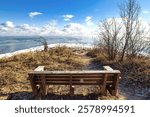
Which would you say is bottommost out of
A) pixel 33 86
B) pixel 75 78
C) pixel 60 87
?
pixel 60 87

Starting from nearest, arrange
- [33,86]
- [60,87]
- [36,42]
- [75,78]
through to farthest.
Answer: [75,78]
[33,86]
[60,87]
[36,42]

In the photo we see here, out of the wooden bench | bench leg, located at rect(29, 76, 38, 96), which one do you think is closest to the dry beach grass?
bench leg, located at rect(29, 76, 38, 96)

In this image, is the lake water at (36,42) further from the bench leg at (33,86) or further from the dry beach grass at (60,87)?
the bench leg at (33,86)

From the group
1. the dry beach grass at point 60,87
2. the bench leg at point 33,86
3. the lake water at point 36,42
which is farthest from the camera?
the lake water at point 36,42

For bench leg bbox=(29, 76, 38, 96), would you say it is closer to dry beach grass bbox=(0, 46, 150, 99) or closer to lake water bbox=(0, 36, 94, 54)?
dry beach grass bbox=(0, 46, 150, 99)

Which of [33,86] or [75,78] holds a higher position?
[75,78]

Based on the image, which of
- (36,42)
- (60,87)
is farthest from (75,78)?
(36,42)

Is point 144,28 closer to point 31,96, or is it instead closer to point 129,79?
point 129,79

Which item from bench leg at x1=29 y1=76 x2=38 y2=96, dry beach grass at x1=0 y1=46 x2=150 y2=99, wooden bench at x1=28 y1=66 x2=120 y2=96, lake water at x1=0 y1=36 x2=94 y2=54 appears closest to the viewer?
wooden bench at x1=28 y1=66 x2=120 y2=96

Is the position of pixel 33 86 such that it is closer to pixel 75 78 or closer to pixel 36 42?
pixel 75 78

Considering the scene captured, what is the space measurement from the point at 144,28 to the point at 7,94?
8.43 m

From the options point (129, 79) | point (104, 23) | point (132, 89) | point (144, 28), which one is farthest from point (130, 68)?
point (104, 23)

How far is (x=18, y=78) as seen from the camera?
7961 millimetres

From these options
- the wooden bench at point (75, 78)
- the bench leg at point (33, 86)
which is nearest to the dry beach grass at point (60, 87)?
the bench leg at point (33, 86)
